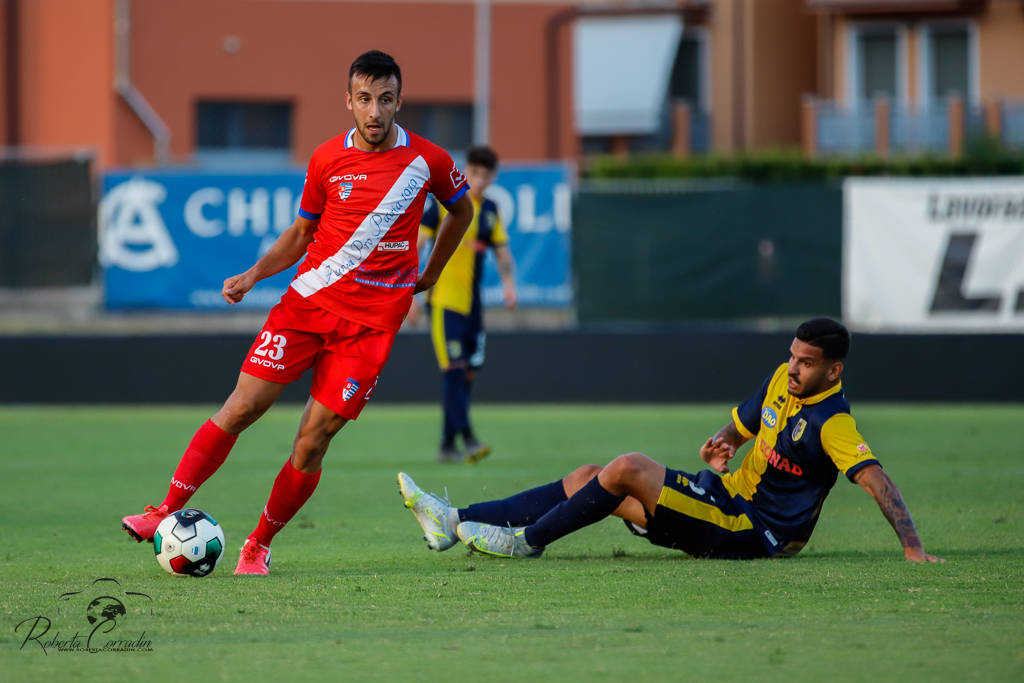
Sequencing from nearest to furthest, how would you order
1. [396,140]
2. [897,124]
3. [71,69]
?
[396,140], [71,69], [897,124]

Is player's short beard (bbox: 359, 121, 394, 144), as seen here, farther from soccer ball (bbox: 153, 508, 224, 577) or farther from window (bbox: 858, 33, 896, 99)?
window (bbox: 858, 33, 896, 99)

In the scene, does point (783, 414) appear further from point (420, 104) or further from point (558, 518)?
point (420, 104)

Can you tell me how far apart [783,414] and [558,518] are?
3.50 ft

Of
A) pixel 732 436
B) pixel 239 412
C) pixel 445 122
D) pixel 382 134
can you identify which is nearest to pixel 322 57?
pixel 445 122

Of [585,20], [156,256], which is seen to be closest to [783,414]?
[156,256]

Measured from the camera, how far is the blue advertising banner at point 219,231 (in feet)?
56.2

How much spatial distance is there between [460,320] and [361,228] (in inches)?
194

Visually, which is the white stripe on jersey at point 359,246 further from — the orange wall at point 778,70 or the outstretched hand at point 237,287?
the orange wall at point 778,70

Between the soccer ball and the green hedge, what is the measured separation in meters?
19.7

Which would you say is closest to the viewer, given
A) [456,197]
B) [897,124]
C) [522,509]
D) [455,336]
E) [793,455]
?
[793,455]

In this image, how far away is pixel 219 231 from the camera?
17.5 meters

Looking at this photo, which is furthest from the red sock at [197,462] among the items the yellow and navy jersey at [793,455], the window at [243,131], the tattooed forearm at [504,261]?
the window at [243,131]

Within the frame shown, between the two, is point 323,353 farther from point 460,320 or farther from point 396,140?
point 460,320

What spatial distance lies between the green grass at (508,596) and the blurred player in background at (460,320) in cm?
73
